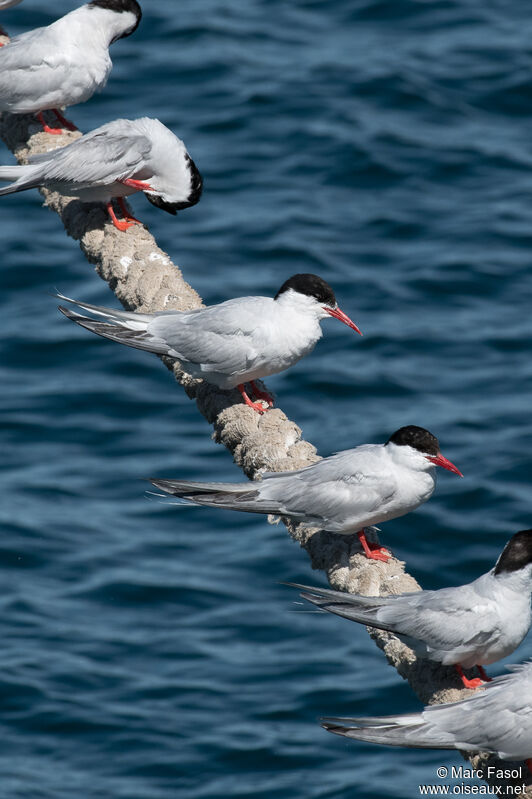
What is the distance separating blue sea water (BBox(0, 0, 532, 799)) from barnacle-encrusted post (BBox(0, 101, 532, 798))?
262 cm

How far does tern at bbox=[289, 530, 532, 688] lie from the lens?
5477 mm

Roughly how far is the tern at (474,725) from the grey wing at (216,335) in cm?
192

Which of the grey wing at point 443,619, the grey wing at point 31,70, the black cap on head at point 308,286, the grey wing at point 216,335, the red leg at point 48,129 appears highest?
the grey wing at point 31,70

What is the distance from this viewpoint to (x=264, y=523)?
13883 millimetres

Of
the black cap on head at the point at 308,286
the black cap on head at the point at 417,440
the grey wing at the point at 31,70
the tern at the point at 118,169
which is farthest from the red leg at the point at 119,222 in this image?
the black cap on head at the point at 417,440

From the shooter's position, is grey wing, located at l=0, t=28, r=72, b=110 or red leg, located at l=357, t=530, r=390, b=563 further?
grey wing, located at l=0, t=28, r=72, b=110

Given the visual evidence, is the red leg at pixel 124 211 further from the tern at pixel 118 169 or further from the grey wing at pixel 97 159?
the grey wing at pixel 97 159

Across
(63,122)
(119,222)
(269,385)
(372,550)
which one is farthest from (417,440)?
(269,385)

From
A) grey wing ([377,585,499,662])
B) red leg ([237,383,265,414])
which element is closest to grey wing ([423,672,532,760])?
grey wing ([377,585,499,662])

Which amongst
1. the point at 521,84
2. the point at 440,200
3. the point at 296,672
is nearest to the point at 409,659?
the point at 296,672

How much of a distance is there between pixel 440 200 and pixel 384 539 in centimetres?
527

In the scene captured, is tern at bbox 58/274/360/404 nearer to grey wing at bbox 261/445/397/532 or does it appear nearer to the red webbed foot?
grey wing at bbox 261/445/397/532

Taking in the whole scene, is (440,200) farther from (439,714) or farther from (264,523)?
(439,714)

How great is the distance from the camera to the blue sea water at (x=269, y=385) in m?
12.1
